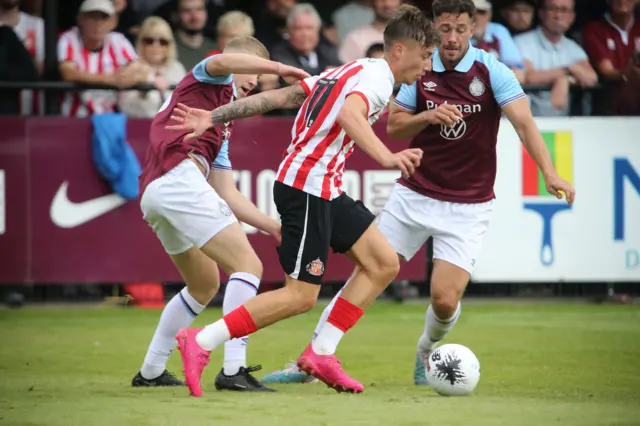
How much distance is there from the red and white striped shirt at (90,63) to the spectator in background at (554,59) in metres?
4.11

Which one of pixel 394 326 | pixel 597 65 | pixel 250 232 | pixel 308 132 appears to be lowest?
pixel 394 326

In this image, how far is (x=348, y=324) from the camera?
7352mm

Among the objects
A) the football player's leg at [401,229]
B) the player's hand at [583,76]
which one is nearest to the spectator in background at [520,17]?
the player's hand at [583,76]

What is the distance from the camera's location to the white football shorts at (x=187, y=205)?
7270mm

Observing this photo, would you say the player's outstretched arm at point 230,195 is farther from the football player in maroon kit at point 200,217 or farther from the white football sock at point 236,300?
the white football sock at point 236,300

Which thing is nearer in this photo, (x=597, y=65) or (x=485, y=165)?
(x=485, y=165)

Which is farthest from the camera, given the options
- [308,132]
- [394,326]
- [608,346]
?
[394,326]

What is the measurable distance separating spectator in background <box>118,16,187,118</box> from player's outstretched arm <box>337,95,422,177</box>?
583cm

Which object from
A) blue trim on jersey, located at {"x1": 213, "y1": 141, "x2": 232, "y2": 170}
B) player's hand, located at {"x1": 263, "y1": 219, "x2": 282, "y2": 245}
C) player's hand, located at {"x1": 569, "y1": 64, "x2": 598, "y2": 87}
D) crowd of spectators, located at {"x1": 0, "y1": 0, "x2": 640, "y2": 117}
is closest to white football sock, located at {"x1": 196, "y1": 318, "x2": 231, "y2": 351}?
player's hand, located at {"x1": 263, "y1": 219, "x2": 282, "y2": 245}

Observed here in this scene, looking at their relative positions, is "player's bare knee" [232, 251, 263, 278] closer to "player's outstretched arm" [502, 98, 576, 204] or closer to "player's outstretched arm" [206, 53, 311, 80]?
"player's outstretched arm" [206, 53, 311, 80]

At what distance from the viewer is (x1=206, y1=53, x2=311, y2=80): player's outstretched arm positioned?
697cm

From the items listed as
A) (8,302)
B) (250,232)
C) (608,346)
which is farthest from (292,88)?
(8,302)

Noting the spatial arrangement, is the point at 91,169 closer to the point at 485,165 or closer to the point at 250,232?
the point at 250,232

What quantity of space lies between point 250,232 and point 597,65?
424 centimetres
